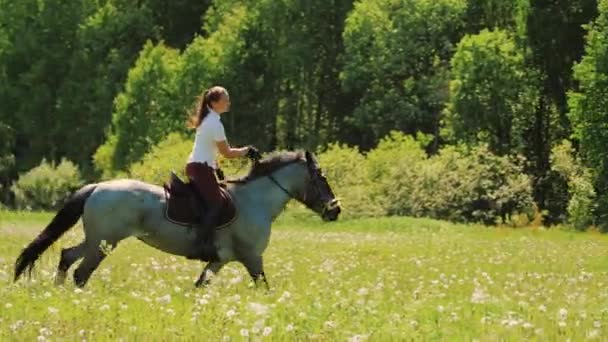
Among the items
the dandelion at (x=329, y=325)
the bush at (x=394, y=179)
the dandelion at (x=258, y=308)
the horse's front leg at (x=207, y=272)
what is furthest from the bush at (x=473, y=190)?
the dandelion at (x=329, y=325)

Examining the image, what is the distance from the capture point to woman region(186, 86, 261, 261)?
14594mm

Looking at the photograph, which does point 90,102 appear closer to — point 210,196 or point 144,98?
point 144,98

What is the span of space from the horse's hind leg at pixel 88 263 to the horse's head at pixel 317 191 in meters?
3.19

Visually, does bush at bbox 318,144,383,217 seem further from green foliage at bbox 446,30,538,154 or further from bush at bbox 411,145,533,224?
green foliage at bbox 446,30,538,154

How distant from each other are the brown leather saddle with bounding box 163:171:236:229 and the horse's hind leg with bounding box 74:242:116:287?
101 centimetres

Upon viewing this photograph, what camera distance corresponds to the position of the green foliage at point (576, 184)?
4981cm

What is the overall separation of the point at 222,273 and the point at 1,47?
76522mm

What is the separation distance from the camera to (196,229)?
14.7 meters

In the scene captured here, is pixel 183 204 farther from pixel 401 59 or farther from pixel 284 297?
pixel 401 59

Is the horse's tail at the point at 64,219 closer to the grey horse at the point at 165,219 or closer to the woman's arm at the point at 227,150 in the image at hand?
the grey horse at the point at 165,219

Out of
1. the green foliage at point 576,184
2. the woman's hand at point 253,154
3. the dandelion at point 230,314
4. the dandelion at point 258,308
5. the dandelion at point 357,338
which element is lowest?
the green foliage at point 576,184

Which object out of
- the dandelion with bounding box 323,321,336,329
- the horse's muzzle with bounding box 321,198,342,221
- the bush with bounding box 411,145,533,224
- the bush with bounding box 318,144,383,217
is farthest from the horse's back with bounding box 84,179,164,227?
the bush with bounding box 318,144,383,217

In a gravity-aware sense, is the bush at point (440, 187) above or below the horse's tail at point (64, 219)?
below

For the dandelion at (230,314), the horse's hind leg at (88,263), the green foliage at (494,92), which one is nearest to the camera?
the dandelion at (230,314)
